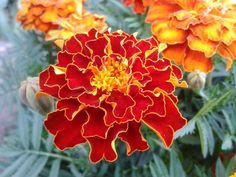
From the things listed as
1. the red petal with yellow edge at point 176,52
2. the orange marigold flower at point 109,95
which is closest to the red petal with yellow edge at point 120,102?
the orange marigold flower at point 109,95

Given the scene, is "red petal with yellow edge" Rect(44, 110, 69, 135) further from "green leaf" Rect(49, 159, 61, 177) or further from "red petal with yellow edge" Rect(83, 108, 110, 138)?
"green leaf" Rect(49, 159, 61, 177)

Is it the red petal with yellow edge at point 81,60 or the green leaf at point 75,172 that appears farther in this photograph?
the green leaf at point 75,172

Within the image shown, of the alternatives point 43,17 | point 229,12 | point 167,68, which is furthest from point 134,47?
point 43,17

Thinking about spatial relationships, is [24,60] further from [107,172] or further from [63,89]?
[63,89]

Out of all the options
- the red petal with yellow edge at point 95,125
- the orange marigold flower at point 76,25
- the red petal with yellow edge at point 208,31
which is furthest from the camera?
the orange marigold flower at point 76,25

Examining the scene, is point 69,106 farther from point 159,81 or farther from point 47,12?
point 47,12

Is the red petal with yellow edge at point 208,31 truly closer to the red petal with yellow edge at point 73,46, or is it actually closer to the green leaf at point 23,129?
the red petal with yellow edge at point 73,46
